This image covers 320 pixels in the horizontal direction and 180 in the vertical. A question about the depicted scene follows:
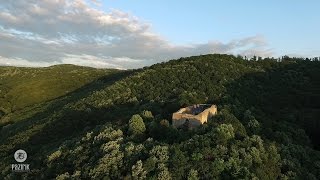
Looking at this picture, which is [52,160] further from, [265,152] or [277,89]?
[277,89]

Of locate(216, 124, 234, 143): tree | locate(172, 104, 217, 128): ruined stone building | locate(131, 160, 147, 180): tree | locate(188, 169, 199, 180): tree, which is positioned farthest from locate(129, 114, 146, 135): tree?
locate(188, 169, 199, 180): tree

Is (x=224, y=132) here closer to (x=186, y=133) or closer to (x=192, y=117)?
(x=186, y=133)

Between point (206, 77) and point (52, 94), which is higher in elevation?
point (206, 77)

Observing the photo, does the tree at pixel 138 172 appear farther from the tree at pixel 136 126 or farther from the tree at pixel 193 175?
the tree at pixel 136 126

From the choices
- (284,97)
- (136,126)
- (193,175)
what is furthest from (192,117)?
(284,97)

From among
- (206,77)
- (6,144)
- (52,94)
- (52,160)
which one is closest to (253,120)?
(52,160)

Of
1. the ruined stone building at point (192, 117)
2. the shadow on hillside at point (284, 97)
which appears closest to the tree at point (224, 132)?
the ruined stone building at point (192, 117)
